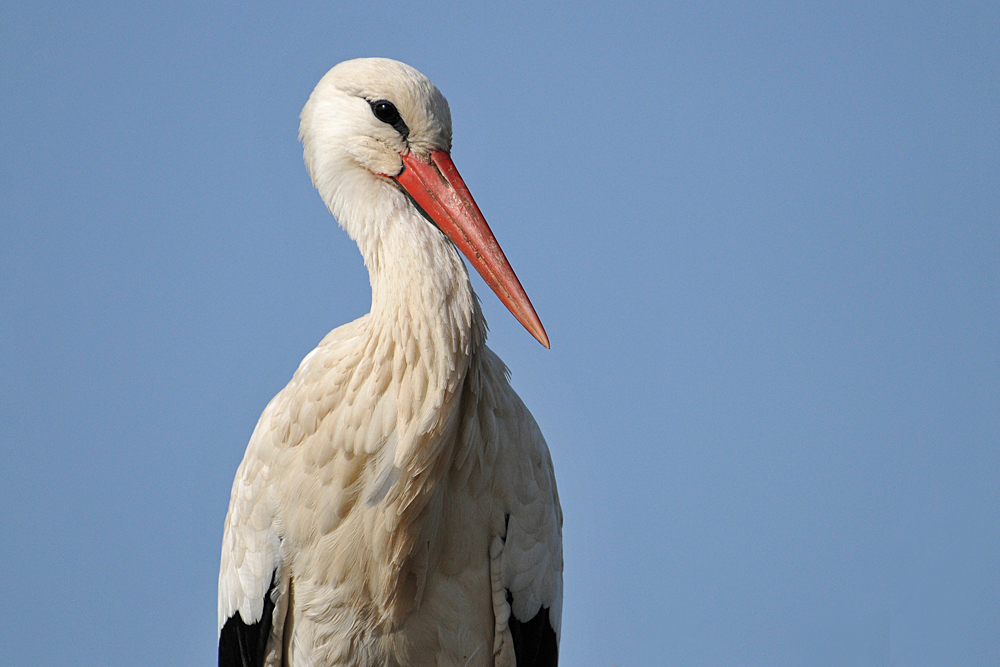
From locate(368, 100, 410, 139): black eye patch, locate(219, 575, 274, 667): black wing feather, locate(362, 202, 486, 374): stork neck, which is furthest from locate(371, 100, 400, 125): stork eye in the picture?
locate(219, 575, 274, 667): black wing feather

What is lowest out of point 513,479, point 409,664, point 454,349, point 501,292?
point 409,664

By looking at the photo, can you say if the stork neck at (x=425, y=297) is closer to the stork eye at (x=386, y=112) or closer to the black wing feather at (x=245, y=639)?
the stork eye at (x=386, y=112)

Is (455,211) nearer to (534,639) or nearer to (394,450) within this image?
(394,450)

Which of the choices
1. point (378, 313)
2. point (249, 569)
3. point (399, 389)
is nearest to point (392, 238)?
point (378, 313)

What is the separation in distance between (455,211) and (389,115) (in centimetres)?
20

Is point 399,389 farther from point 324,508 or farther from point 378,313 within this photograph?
point 324,508

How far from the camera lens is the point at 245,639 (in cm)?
164

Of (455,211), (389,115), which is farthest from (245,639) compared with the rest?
(389,115)

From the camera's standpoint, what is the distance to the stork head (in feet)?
4.62

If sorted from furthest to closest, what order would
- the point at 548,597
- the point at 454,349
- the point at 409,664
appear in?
the point at 548,597
the point at 409,664
the point at 454,349

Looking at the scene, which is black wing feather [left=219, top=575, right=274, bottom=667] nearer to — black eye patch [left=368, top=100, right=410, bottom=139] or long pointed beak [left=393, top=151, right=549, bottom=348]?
long pointed beak [left=393, top=151, right=549, bottom=348]

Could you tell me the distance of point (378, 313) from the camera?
139 centimetres

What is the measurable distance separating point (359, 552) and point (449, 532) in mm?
167

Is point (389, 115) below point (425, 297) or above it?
above
